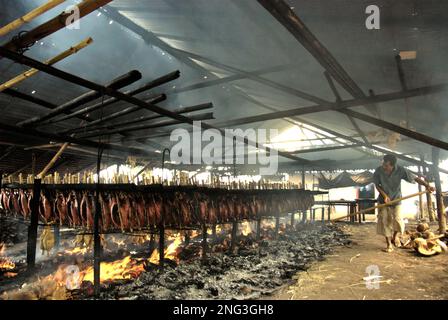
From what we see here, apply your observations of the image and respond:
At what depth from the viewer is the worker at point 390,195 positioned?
796 centimetres

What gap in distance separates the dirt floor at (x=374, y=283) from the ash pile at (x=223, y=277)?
388mm

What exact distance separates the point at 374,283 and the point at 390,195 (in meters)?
3.80

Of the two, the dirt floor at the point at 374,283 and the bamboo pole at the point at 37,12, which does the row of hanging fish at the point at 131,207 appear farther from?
the bamboo pole at the point at 37,12

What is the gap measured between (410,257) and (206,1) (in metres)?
7.83

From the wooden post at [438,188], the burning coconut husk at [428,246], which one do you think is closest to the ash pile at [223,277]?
the burning coconut husk at [428,246]

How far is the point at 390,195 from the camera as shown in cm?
810
